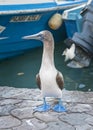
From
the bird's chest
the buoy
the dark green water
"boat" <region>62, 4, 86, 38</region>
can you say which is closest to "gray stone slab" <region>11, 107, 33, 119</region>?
the bird's chest

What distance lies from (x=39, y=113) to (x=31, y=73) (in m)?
3.19

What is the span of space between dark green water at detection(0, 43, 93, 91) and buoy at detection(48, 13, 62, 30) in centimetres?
63

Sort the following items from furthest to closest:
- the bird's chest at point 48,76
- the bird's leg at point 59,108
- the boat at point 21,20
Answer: the boat at point 21,20 → the bird's leg at point 59,108 → the bird's chest at point 48,76

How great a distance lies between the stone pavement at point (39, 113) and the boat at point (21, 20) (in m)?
2.98

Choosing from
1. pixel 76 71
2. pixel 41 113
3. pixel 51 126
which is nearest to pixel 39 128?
pixel 51 126

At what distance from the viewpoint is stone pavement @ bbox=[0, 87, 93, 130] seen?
11.4 ft

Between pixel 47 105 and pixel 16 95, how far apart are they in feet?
→ 2.06

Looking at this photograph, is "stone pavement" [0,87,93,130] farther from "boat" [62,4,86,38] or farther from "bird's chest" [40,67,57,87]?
"boat" [62,4,86,38]

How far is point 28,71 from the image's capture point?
23.2ft

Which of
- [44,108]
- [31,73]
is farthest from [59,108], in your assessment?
[31,73]

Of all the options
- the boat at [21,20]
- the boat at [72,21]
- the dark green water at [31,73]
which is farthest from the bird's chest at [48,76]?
the boat at [72,21]

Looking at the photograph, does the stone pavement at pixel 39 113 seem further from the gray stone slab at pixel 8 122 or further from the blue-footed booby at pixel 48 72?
the blue-footed booby at pixel 48 72

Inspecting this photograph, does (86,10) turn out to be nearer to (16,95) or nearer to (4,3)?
(4,3)

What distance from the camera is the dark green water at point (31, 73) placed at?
6344mm
